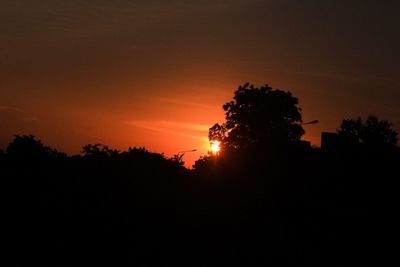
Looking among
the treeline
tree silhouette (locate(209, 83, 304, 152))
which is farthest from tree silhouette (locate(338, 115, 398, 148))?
the treeline

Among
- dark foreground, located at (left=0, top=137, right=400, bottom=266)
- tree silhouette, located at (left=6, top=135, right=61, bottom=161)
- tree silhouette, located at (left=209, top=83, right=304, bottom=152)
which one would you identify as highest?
tree silhouette, located at (left=209, top=83, right=304, bottom=152)

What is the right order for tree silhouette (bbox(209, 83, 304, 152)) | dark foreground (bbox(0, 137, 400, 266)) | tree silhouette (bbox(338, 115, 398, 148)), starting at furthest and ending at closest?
1. tree silhouette (bbox(338, 115, 398, 148))
2. tree silhouette (bbox(209, 83, 304, 152))
3. dark foreground (bbox(0, 137, 400, 266))

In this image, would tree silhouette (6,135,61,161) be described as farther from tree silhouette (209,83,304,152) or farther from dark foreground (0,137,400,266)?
tree silhouette (209,83,304,152)

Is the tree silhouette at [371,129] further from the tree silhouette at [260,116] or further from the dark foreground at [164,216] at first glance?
the dark foreground at [164,216]

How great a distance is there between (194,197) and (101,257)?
6.01 metres

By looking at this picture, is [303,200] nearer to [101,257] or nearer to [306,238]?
[306,238]

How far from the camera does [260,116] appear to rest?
6725 cm

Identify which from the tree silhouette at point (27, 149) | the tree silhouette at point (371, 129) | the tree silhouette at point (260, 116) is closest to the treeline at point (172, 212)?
the tree silhouette at point (27, 149)

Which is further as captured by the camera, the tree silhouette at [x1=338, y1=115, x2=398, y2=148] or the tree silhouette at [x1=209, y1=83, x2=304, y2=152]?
the tree silhouette at [x1=338, y1=115, x2=398, y2=148]

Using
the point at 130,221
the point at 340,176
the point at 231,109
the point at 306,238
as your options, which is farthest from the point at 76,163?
Result: the point at 231,109

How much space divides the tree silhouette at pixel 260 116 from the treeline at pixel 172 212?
118 feet

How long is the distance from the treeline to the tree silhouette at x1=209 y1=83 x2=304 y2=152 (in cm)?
3586

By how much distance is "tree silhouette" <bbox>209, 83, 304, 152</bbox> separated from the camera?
67.0m

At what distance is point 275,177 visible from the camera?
97.5 feet
